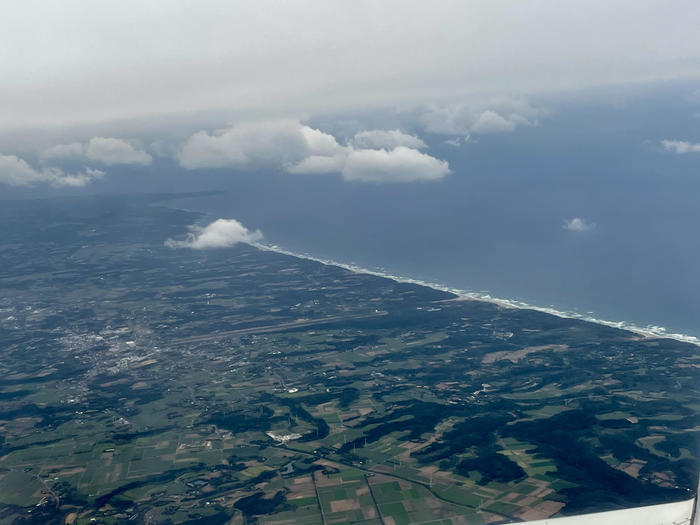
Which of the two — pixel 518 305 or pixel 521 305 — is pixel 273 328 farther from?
pixel 521 305

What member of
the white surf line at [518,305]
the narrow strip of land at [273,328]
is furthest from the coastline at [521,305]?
the narrow strip of land at [273,328]

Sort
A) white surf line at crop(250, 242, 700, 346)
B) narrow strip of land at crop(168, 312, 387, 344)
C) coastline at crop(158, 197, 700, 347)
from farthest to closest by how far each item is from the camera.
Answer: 1. narrow strip of land at crop(168, 312, 387, 344)
2. white surf line at crop(250, 242, 700, 346)
3. coastline at crop(158, 197, 700, 347)

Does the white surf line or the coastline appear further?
the white surf line

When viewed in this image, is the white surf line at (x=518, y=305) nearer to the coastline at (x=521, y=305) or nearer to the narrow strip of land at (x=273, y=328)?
the coastline at (x=521, y=305)

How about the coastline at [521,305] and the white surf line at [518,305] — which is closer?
the coastline at [521,305]

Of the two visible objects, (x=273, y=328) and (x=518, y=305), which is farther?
(x=518, y=305)

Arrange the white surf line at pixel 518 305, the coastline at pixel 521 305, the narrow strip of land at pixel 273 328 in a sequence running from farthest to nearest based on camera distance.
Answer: the narrow strip of land at pixel 273 328 → the white surf line at pixel 518 305 → the coastline at pixel 521 305

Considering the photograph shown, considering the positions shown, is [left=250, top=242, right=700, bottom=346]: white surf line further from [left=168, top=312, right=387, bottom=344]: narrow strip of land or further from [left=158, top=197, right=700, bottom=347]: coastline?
[left=168, top=312, right=387, bottom=344]: narrow strip of land

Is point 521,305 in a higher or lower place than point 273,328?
lower

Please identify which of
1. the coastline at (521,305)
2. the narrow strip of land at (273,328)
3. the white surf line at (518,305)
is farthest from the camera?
the narrow strip of land at (273,328)

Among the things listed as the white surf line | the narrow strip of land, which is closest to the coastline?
the white surf line

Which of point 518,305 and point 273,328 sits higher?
point 273,328

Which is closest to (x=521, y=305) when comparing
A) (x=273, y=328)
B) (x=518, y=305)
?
(x=518, y=305)
